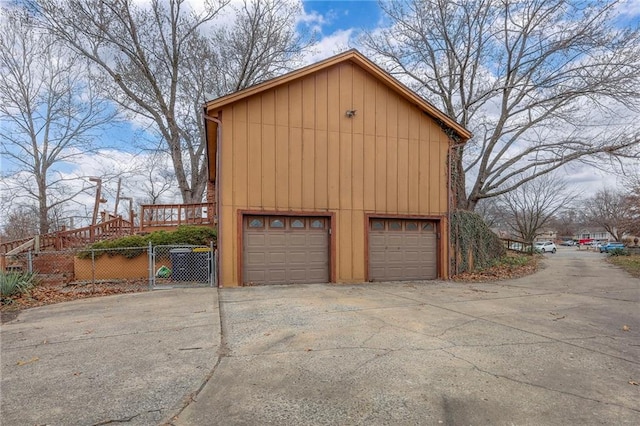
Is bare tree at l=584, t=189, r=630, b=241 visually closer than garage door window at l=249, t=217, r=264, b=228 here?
No

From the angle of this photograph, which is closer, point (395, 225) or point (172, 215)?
point (395, 225)

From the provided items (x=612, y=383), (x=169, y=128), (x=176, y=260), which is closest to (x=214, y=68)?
(x=169, y=128)

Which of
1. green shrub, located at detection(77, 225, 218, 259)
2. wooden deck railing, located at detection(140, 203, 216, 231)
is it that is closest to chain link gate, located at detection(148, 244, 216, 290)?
green shrub, located at detection(77, 225, 218, 259)

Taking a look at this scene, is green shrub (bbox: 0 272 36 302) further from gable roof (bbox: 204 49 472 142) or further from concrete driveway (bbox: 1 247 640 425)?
gable roof (bbox: 204 49 472 142)

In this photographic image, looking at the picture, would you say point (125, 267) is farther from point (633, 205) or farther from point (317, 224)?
point (633, 205)

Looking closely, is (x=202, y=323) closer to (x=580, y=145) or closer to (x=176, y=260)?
(x=176, y=260)

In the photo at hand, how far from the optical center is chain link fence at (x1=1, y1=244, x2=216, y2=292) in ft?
30.0

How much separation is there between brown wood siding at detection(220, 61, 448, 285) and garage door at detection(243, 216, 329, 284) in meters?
0.37

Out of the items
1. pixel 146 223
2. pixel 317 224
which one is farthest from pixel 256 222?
pixel 146 223

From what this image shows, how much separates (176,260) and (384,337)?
7.04m

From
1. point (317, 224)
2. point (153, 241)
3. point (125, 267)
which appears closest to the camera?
point (317, 224)

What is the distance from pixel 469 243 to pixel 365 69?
6.69m

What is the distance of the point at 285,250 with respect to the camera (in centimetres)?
962

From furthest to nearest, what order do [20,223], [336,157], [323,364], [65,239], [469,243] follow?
[20,223] < [65,239] < [469,243] < [336,157] < [323,364]
